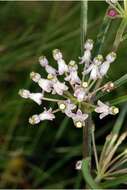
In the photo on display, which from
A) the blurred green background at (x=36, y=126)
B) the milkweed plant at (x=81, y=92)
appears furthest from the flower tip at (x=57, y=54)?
the blurred green background at (x=36, y=126)

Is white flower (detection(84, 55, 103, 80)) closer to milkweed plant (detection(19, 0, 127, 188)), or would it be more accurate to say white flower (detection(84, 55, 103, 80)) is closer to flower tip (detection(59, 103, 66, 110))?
milkweed plant (detection(19, 0, 127, 188))

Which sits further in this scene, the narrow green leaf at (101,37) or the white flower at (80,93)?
the narrow green leaf at (101,37)

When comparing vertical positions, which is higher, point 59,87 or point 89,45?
point 89,45

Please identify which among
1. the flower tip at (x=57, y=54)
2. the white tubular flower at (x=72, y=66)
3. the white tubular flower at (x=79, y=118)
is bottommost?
the white tubular flower at (x=79, y=118)

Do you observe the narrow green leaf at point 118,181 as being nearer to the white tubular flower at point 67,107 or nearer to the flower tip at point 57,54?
the white tubular flower at point 67,107

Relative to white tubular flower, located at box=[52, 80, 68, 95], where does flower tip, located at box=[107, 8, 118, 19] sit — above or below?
above

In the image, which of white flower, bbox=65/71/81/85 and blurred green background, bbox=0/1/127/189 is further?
blurred green background, bbox=0/1/127/189

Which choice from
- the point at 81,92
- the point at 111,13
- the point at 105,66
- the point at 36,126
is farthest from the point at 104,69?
the point at 36,126

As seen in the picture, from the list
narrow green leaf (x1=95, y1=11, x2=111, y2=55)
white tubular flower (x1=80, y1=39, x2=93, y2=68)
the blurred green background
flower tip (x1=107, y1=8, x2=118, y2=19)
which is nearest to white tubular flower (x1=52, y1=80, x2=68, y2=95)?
white tubular flower (x1=80, y1=39, x2=93, y2=68)

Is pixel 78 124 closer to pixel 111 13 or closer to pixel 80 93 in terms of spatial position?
pixel 80 93
